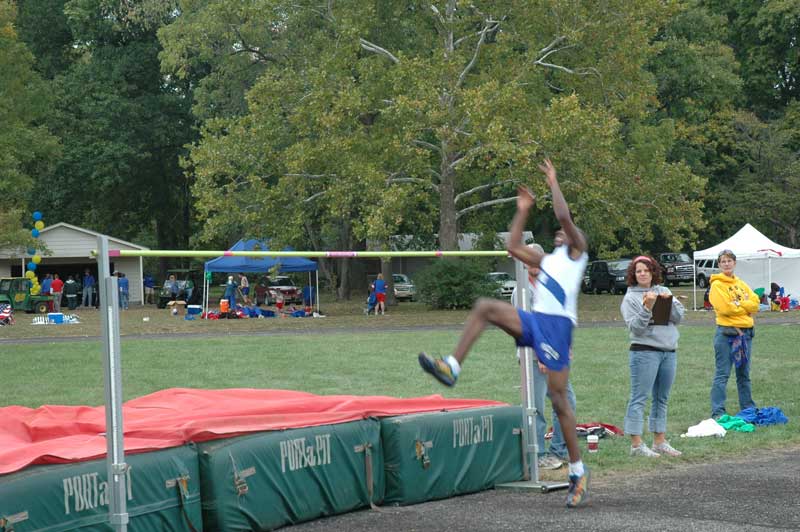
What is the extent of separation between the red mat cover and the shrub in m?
27.4

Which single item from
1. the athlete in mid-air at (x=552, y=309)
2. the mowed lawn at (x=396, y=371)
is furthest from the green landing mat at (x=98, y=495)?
the mowed lawn at (x=396, y=371)

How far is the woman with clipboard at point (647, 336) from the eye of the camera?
10406mm

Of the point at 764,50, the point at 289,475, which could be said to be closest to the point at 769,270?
the point at 764,50

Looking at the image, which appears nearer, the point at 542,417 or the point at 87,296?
the point at 542,417

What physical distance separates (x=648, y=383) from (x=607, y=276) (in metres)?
Answer: 43.4

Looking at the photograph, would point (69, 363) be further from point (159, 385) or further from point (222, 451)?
point (222, 451)

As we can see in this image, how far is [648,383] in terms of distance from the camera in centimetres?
1046

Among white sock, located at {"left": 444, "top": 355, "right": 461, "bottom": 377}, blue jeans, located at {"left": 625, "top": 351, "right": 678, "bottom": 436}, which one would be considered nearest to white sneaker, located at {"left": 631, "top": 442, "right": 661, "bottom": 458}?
blue jeans, located at {"left": 625, "top": 351, "right": 678, "bottom": 436}

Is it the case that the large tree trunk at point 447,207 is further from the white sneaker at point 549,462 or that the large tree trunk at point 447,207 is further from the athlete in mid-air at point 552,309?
the athlete in mid-air at point 552,309

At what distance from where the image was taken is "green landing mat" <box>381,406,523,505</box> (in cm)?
863

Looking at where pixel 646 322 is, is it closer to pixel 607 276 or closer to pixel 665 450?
pixel 665 450

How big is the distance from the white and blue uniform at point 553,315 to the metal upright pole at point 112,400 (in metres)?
2.83

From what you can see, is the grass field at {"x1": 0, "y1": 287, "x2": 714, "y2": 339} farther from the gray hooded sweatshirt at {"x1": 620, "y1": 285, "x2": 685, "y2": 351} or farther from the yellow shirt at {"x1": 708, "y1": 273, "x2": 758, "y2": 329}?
the gray hooded sweatshirt at {"x1": 620, "y1": 285, "x2": 685, "y2": 351}

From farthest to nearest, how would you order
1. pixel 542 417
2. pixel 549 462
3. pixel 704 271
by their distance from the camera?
pixel 704 271, pixel 549 462, pixel 542 417
